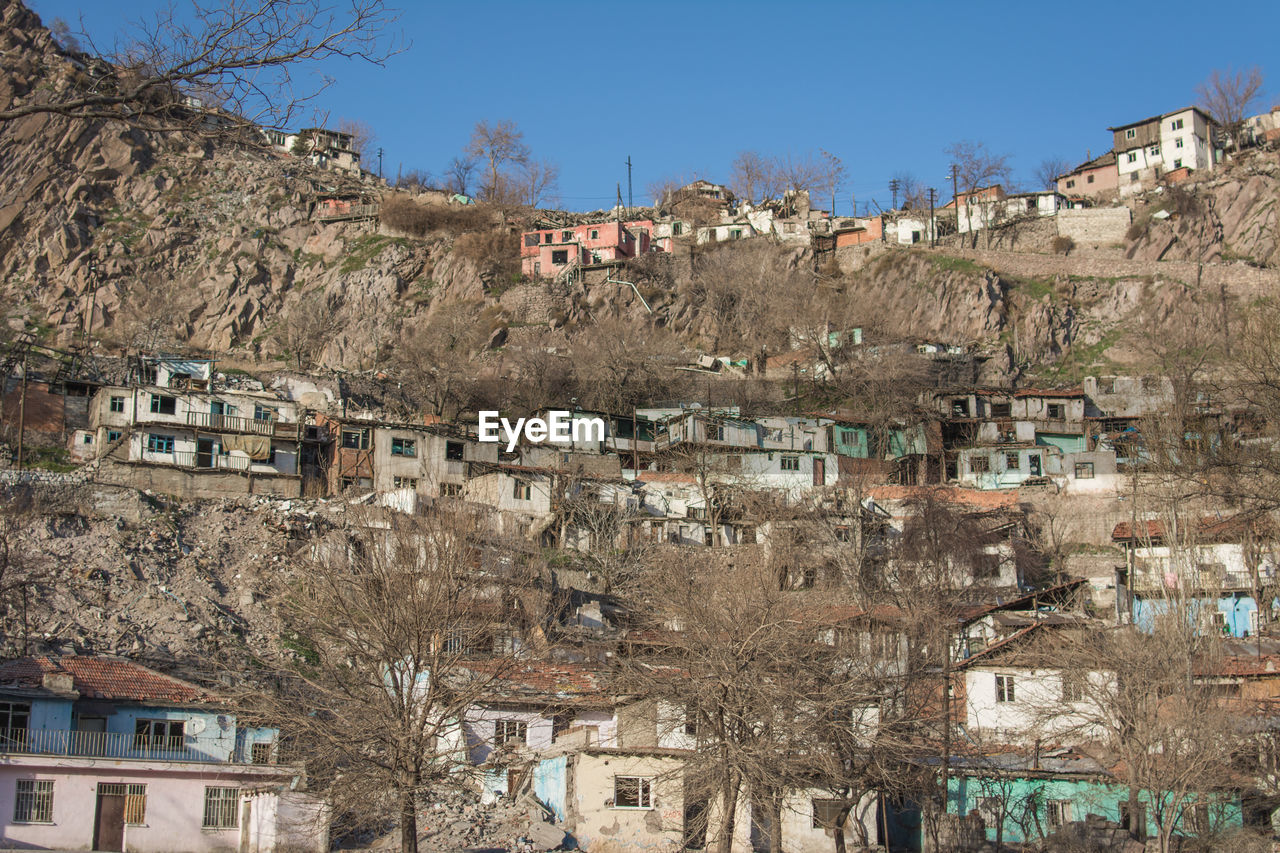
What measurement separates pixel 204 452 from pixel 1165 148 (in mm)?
77538

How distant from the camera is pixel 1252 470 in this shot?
15430 mm

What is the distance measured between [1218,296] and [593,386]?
1550 inches

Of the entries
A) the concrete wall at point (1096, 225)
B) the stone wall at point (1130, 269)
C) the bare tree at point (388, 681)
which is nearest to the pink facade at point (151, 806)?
the bare tree at point (388, 681)

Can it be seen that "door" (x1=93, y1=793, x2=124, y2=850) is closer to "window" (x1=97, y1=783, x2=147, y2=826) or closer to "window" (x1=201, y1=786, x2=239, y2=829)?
"window" (x1=97, y1=783, x2=147, y2=826)

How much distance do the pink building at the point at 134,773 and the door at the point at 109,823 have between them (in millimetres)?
22

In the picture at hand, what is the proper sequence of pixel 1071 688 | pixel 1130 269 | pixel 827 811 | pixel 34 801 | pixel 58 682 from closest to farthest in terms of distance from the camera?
pixel 34 801, pixel 827 811, pixel 58 682, pixel 1071 688, pixel 1130 269

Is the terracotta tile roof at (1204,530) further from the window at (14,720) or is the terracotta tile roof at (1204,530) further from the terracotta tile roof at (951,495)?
the window at (14,720)

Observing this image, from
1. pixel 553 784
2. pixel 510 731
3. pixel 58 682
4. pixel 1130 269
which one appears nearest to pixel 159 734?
pixel 58 682

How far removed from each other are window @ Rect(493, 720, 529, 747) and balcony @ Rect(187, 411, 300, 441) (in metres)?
27.3

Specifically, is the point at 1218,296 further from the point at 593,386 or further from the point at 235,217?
the point at 235,217

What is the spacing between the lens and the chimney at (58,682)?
90.7ft

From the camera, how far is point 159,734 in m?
28.1

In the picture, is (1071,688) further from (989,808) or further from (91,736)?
(91,736)

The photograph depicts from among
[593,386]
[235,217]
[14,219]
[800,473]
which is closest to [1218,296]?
[800,473]
